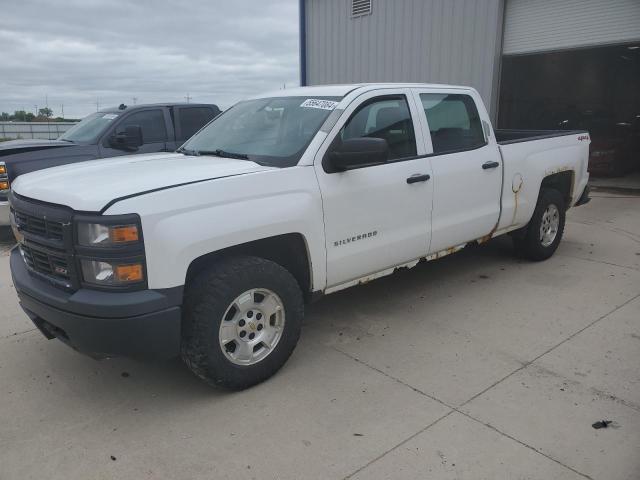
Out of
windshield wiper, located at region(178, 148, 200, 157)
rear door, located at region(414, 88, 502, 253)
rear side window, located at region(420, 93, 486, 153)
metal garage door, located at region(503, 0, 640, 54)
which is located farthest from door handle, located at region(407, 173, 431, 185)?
metal garage door, located at region(503, 0, 640, 54)

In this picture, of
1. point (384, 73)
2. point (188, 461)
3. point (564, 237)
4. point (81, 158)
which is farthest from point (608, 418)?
point (384, 73)

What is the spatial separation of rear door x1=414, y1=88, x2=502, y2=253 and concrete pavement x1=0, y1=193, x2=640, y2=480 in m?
0.71

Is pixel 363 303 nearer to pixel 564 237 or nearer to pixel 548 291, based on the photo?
pixel 548 291

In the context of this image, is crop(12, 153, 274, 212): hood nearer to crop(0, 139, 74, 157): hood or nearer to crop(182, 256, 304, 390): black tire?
crop(182, 256, 304, 390): black tire

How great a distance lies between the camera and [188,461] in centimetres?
272

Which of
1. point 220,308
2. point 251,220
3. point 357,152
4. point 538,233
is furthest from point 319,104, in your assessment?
point 538,233

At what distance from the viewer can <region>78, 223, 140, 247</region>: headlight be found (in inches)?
107

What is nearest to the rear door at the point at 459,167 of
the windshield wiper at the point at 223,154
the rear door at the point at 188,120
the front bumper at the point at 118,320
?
the windshield wiper at the point at 223,154

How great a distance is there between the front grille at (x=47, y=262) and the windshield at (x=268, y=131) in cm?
133

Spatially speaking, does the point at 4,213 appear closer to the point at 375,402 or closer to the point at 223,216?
the point at 223,216

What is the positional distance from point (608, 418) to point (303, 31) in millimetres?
14077

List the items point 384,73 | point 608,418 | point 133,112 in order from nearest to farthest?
point 608,418
point 133,112
point 384,73

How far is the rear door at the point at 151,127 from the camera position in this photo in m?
7.76

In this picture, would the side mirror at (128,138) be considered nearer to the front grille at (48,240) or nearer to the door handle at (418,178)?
the front grille at (48,240)
